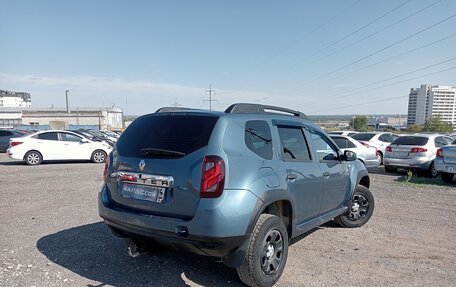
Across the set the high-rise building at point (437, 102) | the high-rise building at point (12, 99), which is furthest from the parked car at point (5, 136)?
the high-rise building at point (437, 102)

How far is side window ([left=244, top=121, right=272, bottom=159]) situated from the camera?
326 cm

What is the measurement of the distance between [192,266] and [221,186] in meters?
1.51

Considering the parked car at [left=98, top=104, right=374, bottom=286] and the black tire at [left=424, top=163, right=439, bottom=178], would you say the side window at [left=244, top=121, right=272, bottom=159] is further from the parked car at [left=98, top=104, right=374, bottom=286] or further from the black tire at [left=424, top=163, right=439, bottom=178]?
the black tire at [left=424, top=163, right=439, bottom=178]

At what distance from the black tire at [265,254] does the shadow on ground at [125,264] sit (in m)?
0.30

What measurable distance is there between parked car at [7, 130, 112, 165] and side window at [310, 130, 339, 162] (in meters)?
12.4

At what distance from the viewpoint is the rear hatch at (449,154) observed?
910 centimetres

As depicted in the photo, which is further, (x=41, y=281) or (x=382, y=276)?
(x=382, y=276)

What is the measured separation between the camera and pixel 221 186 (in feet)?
9.40

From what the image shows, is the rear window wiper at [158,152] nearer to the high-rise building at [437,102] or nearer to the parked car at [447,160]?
the parked car at [447,160]

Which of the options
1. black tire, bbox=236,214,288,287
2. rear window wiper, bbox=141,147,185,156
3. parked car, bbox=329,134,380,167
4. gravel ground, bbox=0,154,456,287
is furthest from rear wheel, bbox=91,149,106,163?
black tire, bbox=236,214,288,287

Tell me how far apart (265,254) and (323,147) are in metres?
1.93

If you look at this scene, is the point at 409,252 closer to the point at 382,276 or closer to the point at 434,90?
the point at 382,276

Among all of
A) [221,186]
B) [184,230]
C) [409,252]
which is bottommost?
[409,252]

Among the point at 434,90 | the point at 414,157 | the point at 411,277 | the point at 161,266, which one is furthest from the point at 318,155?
the point at 434,90
